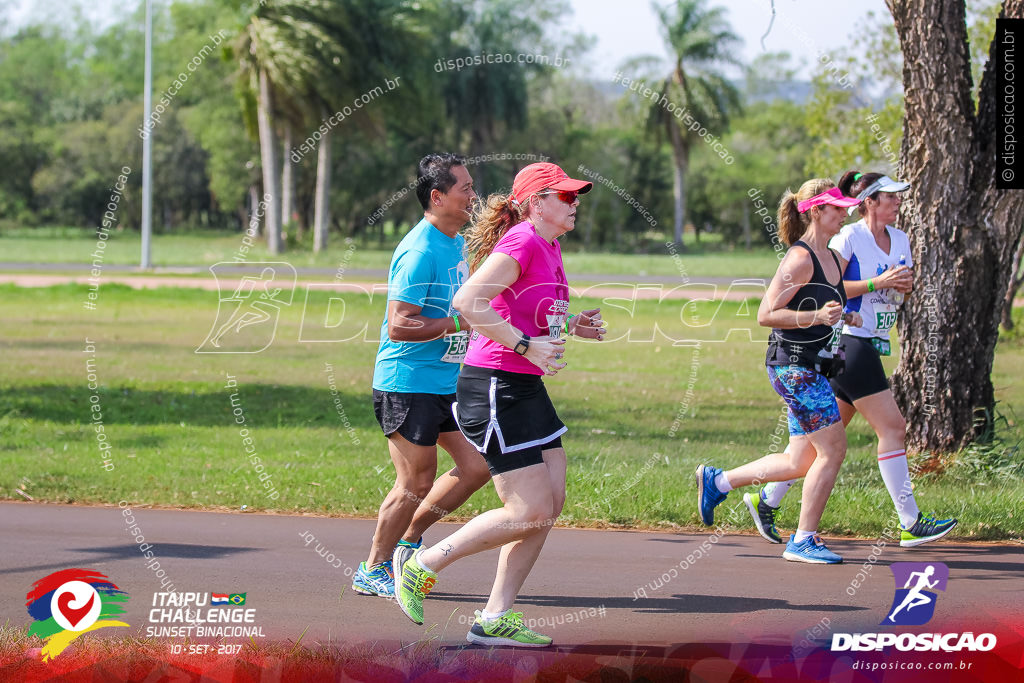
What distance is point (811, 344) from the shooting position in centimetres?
583

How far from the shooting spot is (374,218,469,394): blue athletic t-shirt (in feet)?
16.3

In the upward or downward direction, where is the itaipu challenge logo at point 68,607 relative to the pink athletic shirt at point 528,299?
downward

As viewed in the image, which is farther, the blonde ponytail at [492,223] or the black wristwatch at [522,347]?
the blonde ponytail at [492,223]

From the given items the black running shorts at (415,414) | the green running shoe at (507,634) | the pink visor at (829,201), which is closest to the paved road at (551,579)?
the green running shoe at (507,634)

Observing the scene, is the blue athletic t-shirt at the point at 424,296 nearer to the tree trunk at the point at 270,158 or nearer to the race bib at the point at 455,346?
the race bib at the point at 455,346

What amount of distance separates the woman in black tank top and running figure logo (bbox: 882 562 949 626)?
390mm

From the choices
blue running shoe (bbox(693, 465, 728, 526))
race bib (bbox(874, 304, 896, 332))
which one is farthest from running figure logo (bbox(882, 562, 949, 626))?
race bib (bbox(874, 304, 896, 332))

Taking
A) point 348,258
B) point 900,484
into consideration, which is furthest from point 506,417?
point 348,258

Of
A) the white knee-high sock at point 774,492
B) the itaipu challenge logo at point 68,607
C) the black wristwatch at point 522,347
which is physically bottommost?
the itaipu challenge logo at point 68,607

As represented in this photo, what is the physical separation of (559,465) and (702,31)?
4442cm

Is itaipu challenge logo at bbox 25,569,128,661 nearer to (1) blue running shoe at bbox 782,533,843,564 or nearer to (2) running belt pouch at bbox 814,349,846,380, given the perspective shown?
(1) blue running shoe at bbox 782,533,843,564

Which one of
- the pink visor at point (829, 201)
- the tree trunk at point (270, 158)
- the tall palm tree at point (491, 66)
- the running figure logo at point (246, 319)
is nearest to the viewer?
the pink visor at point (829, 201)

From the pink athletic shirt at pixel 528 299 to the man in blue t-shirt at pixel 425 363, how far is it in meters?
0.66

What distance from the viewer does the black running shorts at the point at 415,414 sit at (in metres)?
5.09
